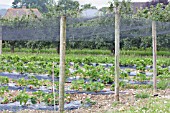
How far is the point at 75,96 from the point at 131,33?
25.5ft

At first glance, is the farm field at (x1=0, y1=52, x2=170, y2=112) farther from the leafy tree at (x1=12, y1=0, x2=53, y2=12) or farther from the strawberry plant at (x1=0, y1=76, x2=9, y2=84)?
the leafy tree at (x1=12, y1=0, x2=53, y2=12)

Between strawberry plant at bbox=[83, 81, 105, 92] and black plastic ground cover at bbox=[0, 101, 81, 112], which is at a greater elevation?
strawberry plant at bbox=[83, 81, 105, 92]

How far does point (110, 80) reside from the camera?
30.7ft

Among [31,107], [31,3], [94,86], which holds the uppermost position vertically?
[31,3]

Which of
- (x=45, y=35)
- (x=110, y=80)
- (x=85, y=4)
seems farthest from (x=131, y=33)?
(x=85, y=4)

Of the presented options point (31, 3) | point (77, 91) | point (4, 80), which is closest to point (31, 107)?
point (77, 91)

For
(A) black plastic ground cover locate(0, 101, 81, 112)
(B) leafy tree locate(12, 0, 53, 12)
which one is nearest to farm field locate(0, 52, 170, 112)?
(A) black plastic ground cover locate(0, 101, 81, 112)

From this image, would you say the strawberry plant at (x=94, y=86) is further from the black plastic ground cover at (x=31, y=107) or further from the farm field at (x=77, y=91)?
the black plastic ground cover at (x=31, y=107)

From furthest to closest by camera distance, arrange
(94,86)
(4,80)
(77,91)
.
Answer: (4,80), (77,91), (94,86)

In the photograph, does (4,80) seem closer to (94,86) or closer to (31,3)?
(94,86)

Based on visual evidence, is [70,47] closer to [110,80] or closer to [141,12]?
[141,12]

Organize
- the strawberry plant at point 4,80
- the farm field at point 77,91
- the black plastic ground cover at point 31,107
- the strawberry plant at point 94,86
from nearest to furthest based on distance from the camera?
the black plastic ground cover at point 31,107 < the farm field at point 77,91 < the strawberry plant at point 94,86 < the strawberry plant at point 4,80

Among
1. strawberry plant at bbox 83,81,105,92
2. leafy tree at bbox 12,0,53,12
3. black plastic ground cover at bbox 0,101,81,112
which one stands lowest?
black plastic ground cover at bbox 0,101,81,112

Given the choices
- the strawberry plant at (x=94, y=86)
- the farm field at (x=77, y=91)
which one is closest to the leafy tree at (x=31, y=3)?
the farm field at (x=77, y=91)
